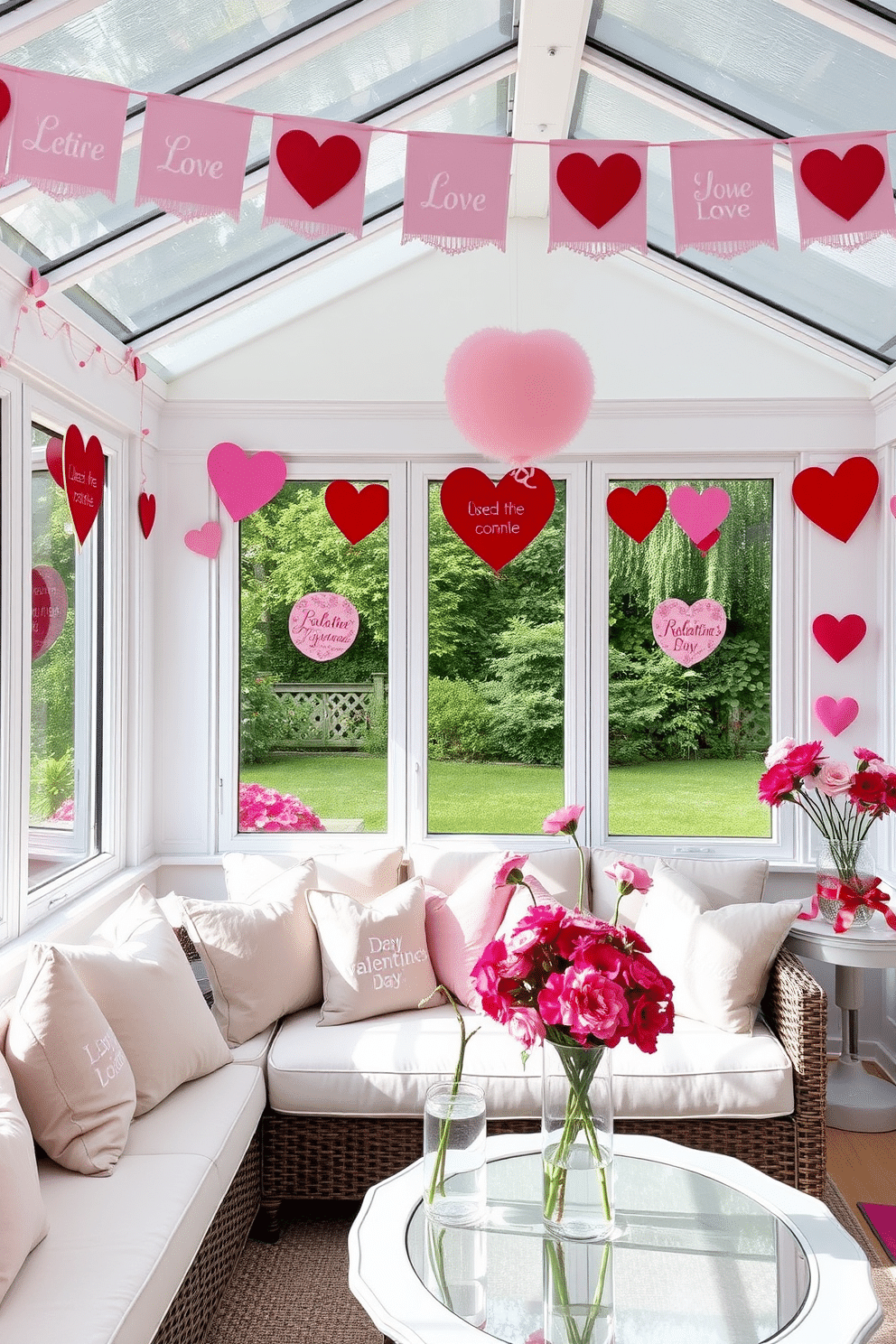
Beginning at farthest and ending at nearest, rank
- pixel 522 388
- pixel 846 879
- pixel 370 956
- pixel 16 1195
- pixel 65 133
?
pixel 846 879, pixel 370 956, pixel 522 388, pixel 65 133, pixel 16 1195

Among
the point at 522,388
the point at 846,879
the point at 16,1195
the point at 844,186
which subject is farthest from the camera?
the point at 846,879

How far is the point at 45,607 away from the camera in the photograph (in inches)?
121

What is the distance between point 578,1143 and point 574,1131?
0.09 feet

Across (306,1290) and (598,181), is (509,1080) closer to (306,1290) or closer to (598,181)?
(306,1290)

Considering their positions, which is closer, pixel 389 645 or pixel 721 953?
pixel 721 953

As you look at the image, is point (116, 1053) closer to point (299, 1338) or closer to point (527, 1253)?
point (299, 1338)

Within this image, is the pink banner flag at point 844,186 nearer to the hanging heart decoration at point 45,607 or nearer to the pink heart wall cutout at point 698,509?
the pink heart wall cutout at point 698,509

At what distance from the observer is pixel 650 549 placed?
3.92 meters

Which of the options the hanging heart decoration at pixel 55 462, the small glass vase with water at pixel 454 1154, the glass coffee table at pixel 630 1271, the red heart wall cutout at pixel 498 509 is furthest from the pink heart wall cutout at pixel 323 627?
the small glass vase with water at pixel 454 1154

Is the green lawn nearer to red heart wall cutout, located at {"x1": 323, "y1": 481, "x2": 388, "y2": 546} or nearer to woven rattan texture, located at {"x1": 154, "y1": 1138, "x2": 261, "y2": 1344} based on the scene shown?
red heart wall cutout, located at {"x1": 323, "y1": 481, "x2": 388, "y2": 546}

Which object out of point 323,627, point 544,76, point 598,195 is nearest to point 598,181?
point 598,195

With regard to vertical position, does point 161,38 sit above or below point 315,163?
above

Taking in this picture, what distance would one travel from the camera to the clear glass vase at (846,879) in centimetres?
324

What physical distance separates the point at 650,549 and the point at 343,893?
1745mm
